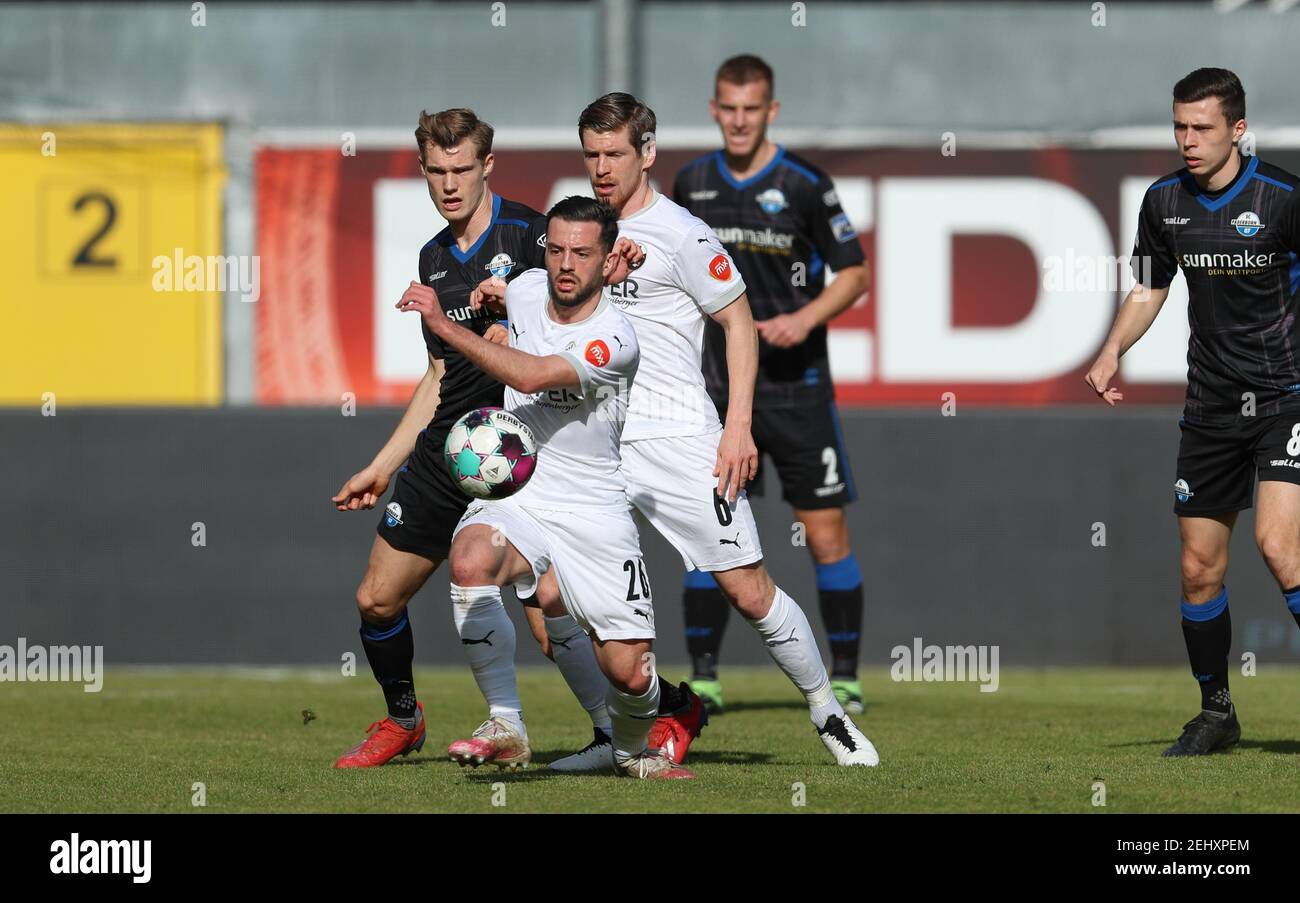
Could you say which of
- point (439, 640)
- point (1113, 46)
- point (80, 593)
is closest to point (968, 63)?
point (1113, 46)

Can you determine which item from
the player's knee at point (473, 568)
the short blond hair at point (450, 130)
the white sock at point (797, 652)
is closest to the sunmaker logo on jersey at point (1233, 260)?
the white sock at point (797, 652)

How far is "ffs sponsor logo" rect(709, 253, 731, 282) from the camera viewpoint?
6.63 metres

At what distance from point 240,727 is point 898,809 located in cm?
364

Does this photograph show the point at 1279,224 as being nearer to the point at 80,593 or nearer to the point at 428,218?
the point at 80,593

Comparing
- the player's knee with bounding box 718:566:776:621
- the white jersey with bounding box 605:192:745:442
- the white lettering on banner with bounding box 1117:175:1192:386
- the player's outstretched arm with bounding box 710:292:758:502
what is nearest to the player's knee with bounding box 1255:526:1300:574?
the player's knee with bounding box 718:566:776:621

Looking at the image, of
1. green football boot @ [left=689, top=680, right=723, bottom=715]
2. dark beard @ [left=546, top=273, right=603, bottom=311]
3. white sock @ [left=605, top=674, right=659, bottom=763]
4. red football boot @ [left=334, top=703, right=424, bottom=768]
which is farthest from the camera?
green football boot @ [left=689, top=680, right=723, bottom=715]

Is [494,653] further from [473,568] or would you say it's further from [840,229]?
[840,229]

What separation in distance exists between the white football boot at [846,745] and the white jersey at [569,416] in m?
1.12

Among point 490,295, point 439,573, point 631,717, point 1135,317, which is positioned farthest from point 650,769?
point 439,573

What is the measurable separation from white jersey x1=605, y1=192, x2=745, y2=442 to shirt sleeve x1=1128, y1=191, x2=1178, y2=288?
1.63 meters

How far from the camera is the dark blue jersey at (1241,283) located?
22.7 feet

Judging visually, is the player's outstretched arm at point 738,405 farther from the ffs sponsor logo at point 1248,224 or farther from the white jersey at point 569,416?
the ffs sponsor logo at point 1248,224
